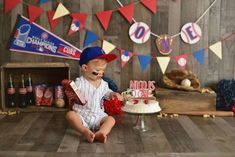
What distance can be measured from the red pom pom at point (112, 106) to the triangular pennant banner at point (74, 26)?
677 mm

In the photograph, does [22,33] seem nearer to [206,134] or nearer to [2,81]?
[2,81]

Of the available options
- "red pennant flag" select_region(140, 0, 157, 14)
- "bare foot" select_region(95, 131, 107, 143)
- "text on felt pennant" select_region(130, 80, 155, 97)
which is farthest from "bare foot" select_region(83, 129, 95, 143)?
"red pennant flag" select_region(140, 0, 157, 14)

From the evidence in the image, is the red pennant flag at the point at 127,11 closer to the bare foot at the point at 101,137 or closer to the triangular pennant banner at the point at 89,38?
the triangular pennant banner at the point at 89,38

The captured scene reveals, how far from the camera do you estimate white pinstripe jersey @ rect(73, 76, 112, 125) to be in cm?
219

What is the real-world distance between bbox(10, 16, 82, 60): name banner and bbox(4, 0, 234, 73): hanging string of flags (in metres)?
0.06

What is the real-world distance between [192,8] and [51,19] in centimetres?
101

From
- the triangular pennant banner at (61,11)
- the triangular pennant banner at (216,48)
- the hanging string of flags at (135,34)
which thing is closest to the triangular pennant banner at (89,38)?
the hanging string of flags at (135,34)

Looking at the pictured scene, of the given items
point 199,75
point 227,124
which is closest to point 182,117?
point 227,124

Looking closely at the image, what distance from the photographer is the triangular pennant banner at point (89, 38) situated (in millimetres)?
2795

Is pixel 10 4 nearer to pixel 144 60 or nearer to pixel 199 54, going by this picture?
pixel 144 60

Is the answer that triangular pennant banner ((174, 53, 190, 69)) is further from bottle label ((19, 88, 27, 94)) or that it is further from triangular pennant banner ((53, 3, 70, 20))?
bottle label ((19, 88, 27, 94))

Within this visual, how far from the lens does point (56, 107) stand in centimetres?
268

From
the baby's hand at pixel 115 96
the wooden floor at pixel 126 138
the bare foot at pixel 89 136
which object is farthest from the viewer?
the baby's hand at pixel 115 96

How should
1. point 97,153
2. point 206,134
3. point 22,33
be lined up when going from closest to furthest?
point 97,153
point 206,134
point 22,33
